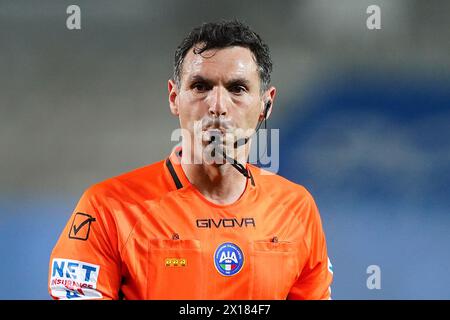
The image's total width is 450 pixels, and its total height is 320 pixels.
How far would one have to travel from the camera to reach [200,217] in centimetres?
264

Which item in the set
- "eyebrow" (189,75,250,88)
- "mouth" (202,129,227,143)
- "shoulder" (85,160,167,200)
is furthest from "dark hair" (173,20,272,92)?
"shoulder" (85,160,167,200)

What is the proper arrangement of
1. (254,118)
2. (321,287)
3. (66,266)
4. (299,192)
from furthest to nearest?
(299,192) < (321,287) < (254,118) < (66,266)

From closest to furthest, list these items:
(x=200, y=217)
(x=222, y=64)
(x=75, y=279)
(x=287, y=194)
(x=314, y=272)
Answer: (x=75, y=279) → (x=222, y=64) → (x=200, y=217) → (x=314, y=272) → (x=287, y=194)

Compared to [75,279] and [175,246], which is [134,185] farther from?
[75,279]

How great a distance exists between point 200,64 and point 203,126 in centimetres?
26

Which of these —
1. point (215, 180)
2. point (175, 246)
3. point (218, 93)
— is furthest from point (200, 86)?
point (175, 246)

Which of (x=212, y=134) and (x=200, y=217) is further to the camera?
(x=200, y=217)

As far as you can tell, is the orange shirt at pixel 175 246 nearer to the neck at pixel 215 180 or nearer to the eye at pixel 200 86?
the neck at pixel 215 180

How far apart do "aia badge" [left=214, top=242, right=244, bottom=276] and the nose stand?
1.86ft

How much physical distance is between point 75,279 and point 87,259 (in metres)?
0.09

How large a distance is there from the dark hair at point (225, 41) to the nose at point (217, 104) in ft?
0.66

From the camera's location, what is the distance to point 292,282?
2734 mm

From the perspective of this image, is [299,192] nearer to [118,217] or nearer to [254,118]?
[254,118]
